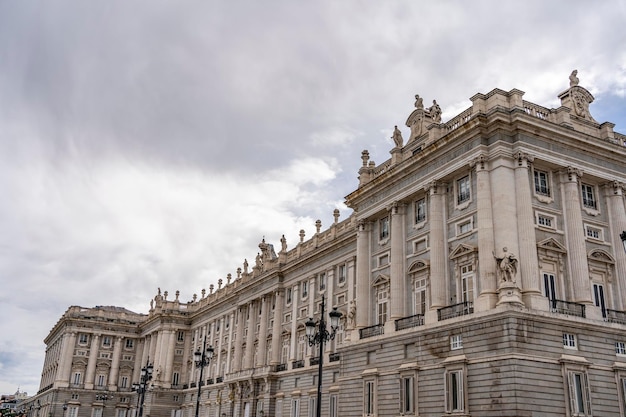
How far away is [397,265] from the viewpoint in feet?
116

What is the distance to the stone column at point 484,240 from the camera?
28156 mm

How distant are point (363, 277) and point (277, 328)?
66.2ft

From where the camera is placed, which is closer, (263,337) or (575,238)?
(575,238)

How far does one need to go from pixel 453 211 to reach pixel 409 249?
3.88 metres

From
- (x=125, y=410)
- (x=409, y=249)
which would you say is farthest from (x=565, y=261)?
(x=125, y=410)

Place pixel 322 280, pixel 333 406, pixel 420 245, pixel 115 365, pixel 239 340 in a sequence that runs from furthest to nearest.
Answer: pixel 115 365 → pixel 239 340 → pixel 322 280 → pixel 333 406 → pixel 420 245

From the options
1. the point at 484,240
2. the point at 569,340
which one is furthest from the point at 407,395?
the point at 484,240

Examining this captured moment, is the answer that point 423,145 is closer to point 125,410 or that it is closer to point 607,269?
point 607,269

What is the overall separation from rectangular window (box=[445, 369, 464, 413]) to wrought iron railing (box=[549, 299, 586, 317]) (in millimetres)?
5245

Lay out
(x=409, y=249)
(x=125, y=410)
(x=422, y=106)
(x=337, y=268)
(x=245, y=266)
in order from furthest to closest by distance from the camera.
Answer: (x=125, y=410), (x=245, y=266), (x=337, y=268), (x=422, y=106), (x=409, y=249)

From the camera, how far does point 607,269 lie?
31438 mm

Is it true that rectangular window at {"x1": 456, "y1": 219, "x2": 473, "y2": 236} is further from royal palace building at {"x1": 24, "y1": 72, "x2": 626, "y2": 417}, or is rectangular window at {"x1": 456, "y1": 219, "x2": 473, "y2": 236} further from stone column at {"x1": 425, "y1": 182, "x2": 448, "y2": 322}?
stone column at {"x1": 425, "y1": 182, "x2": 448, "y2": 322}

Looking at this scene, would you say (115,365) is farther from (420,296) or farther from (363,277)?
(420,296)

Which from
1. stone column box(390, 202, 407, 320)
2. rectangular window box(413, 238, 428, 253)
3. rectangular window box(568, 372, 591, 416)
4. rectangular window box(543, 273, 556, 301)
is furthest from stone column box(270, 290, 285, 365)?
rectangular window box(568, 372, 591, 416)
